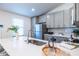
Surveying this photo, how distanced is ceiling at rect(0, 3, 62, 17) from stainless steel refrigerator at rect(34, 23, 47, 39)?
19 centimetres

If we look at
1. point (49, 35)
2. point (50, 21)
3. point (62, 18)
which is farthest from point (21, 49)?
point (62, 18)

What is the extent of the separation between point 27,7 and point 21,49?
1.98ft

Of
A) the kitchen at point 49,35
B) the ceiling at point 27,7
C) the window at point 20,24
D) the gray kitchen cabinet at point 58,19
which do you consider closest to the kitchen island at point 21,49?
the kitchen at point 49,35

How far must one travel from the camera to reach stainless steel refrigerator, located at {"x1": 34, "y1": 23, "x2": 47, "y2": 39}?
168 centimetres

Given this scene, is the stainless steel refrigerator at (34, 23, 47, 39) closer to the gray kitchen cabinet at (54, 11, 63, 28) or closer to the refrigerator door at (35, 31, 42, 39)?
the refrigerator door at (35, 31, 42, 39)

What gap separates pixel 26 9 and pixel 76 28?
2.48 feet

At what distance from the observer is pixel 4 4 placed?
162cm

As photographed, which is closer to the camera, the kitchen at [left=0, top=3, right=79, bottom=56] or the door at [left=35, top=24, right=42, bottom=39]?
the kitchen at [left=0, top=3, right=79, bottom=56]

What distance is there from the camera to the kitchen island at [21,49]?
146 centimetres

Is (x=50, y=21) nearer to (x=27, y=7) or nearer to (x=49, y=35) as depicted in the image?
(x=49, y=35)

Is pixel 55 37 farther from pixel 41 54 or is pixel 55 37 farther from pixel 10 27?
pixel 10 27

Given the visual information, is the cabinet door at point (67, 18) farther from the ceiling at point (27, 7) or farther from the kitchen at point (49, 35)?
the ceiling at point (27, 7)

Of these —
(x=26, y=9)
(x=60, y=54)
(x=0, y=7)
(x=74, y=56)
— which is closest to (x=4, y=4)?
(x=0, y=7)

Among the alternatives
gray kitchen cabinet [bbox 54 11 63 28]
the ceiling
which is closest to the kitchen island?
gray kitchen cabinet [bbox 54 11 63 28]
